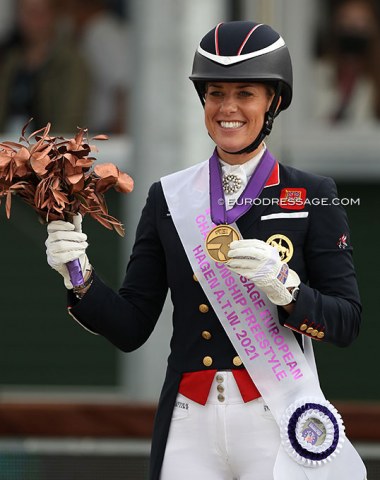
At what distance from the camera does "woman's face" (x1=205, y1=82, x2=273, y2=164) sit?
3912 millimetres

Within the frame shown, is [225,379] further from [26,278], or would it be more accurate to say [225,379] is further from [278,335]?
[26,278]

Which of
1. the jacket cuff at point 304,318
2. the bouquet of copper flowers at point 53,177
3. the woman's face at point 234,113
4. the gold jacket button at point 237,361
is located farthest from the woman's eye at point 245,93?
the gold jacket button at point 237,361

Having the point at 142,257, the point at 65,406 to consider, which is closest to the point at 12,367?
the point at 65,406

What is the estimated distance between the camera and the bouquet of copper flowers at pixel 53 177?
149 inches

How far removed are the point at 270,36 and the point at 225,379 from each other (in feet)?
2.96

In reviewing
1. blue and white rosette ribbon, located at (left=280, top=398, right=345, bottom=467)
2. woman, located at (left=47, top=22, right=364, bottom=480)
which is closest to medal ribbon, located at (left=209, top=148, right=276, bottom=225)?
woman, located at (left=47, top=22, right=364, bottom=480)

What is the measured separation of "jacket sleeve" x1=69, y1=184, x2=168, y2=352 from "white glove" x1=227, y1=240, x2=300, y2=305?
1.36 ft

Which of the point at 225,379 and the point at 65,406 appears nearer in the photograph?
the point at 225,379

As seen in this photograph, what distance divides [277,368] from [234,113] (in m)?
0.67

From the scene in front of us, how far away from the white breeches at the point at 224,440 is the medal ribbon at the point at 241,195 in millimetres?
408

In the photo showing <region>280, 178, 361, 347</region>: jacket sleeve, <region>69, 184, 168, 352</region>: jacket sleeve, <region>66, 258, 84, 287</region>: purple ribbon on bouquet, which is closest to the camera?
<region>280, 178, 361, 347</region>: jacket sleeve

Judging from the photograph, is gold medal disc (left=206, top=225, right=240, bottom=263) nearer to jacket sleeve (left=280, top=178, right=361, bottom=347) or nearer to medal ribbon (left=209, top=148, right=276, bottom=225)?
medal ribbon (left=209, top=148, right=276, bottom=225)

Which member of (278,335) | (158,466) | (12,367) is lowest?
(12,367)

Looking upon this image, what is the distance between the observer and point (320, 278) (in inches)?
153
